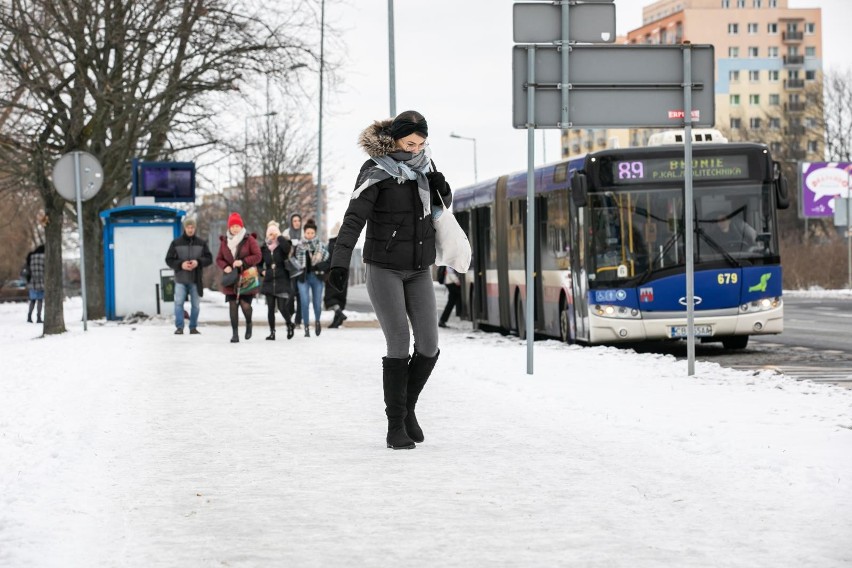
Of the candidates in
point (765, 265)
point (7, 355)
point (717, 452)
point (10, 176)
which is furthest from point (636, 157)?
point (10, 176)

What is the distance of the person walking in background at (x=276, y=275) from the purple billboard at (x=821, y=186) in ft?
167

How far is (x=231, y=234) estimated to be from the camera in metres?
22.3

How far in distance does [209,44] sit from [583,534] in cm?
2299

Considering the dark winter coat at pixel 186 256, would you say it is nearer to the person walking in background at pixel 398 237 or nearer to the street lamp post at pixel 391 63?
the street lamp post at pixel 391 63

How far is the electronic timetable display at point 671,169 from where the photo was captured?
746 inches

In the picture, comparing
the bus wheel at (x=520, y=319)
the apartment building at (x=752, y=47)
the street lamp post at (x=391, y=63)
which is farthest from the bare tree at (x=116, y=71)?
the apartment building at (x=752, y=47)

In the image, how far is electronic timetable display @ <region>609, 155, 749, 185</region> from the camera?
19.0 metres

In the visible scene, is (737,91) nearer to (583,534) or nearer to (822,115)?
(822,115)

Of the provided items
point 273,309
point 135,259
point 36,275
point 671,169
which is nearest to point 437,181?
point 671,169

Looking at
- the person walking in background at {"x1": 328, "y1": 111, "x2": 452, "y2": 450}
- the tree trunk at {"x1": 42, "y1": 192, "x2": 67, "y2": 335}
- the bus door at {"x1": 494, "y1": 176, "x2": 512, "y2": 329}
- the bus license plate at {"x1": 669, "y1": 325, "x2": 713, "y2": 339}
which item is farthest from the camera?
the tree trunk at {"x1": 42, "y1": 192, "x2": 67, "y2": 335}

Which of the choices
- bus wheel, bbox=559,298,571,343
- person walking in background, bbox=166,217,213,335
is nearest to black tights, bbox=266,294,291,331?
person walking in background, bbox=166,217,213,335

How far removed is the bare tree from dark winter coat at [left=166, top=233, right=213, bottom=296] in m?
2.70

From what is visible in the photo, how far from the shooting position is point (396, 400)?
891 cm

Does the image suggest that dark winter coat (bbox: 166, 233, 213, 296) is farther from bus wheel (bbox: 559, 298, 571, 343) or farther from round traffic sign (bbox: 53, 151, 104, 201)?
bus wheel (bbox: 559, 298, 571, 343)
